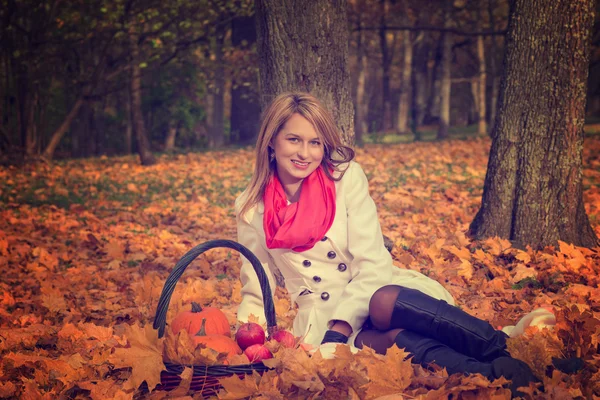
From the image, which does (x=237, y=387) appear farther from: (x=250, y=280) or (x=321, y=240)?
(x=321, y=240)

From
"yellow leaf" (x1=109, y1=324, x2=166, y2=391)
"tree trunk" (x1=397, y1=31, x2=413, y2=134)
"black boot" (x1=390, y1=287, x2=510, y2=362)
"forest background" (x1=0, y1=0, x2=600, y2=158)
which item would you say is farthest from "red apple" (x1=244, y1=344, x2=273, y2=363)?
"tree trunk" (x1=397, y1=31, x2=413, y2=134)

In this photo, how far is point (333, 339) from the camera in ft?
8.18

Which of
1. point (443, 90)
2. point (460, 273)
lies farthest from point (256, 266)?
point (443, 90)

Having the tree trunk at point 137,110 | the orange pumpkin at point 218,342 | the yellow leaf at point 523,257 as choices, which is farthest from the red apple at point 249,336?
the tree trunk at point 137,110

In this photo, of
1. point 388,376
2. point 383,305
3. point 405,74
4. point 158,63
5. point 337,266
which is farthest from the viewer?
point 405,74

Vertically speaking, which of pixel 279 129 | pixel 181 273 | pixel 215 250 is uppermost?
pixel 279 129

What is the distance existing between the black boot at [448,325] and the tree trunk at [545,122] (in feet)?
6.92

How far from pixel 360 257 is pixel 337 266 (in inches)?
7.4

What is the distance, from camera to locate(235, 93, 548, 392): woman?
2.51 metres

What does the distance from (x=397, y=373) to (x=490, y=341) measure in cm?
50

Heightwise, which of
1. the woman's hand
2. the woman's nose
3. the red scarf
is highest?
the woman's nose

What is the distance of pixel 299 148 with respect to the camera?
2709mm

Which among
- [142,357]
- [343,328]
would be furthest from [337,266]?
[142,357]

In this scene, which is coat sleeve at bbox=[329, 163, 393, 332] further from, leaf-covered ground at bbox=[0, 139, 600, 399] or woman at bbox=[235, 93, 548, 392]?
leaf-covered ground at bbox=[0, 139, 600, 399]
